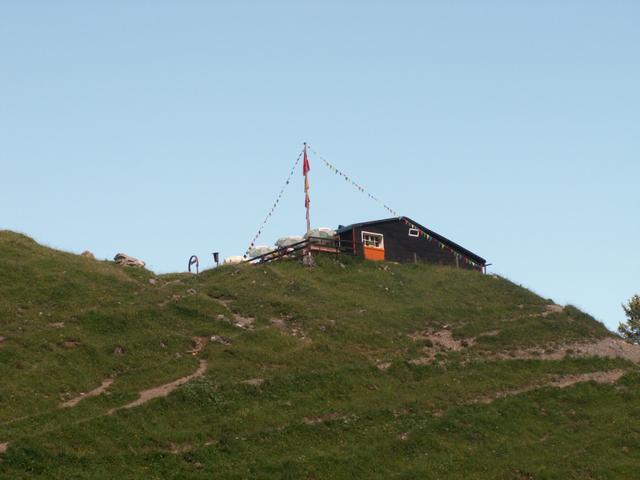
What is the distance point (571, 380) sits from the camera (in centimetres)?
6562

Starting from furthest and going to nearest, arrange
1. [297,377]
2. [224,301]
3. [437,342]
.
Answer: [224,301] → [437,342] → [297,377]

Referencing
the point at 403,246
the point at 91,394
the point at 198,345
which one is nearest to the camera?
the point at 91,394

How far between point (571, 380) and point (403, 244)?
2440 cm

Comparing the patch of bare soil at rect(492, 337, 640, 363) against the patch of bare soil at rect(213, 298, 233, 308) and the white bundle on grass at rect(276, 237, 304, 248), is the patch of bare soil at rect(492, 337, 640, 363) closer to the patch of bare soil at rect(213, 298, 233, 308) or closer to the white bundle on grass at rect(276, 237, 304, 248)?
the patch of bare soil at rect(213, 298, 233, 308)

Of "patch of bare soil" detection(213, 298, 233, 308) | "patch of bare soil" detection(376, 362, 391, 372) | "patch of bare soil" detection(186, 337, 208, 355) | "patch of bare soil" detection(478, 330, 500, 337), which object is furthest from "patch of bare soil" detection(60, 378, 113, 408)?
"patch of bare soil" detection(478, 330, 500, 337)

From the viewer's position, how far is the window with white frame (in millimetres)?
85125

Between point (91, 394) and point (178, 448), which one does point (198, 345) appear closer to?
point (91, 394)

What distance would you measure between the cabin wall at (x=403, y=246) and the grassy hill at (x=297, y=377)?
5.58 m

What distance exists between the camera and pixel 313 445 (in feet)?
174

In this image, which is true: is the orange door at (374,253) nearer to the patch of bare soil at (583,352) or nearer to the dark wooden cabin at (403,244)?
the dark wooden cabin at (403,244)

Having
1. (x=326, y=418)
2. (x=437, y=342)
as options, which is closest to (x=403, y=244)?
(x=437, y=342)

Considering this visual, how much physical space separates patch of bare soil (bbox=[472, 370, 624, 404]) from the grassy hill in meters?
0.14

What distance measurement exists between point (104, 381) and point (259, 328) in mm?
12842

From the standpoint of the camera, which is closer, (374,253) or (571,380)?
(571,380)
